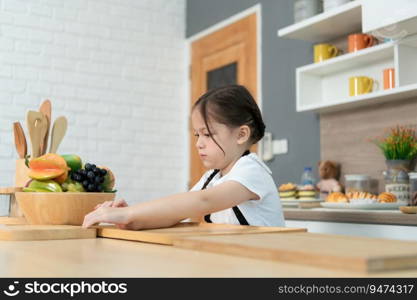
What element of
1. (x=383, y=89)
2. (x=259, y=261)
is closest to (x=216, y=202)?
(x=259, y=261)

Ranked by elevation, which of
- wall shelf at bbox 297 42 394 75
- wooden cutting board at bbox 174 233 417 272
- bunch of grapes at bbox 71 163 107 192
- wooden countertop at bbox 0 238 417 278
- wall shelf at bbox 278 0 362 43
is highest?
wall shelf at bbox 278 0 362 43

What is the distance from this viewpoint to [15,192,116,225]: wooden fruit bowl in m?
1.21

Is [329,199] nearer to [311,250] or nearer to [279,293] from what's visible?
[311,250]

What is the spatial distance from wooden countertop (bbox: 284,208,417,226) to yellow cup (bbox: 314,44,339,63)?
898 millimetres

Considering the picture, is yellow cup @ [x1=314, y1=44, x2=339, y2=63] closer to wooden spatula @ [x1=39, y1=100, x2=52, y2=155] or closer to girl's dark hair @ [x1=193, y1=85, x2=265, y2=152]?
girl's dark hair @ [x1=193, y1=85, x2=265, y2=152]

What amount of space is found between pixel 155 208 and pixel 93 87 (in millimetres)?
3123

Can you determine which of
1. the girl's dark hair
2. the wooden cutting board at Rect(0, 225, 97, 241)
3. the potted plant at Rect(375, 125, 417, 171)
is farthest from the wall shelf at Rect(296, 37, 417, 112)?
the wooden cutting board at Rect(0, 225, 97, 241)

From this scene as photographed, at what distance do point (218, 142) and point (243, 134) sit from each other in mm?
82

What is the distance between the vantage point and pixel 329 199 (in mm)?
2506

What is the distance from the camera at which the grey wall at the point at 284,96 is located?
3180 millimetres

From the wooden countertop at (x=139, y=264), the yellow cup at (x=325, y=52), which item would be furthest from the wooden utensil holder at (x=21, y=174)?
the yellow cup at (x=325, y=52)

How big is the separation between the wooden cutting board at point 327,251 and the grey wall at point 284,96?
7.76 feet

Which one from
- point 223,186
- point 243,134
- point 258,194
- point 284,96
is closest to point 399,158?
point 284,96

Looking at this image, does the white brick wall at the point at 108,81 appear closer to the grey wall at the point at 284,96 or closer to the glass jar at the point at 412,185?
the grey wall at the point at 284,96
